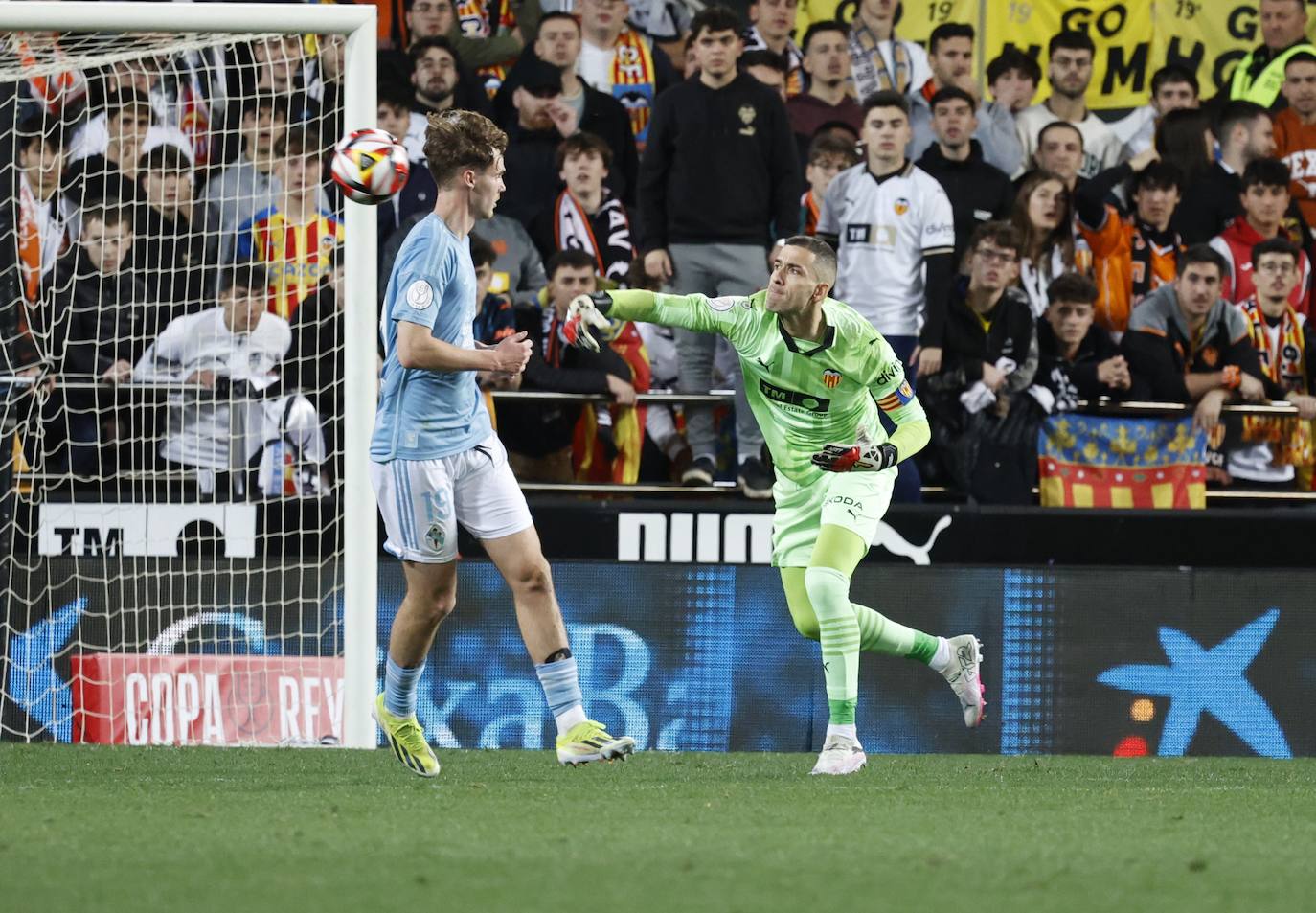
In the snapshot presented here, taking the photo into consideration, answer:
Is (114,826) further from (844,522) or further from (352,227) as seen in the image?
(352,227)

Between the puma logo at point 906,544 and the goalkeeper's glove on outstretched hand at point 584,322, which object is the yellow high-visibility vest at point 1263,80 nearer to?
the puma logo at point 906,544

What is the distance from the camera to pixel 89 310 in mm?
9648

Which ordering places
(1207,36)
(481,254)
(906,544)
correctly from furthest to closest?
(1207,36)
(481,254)
(906,544)

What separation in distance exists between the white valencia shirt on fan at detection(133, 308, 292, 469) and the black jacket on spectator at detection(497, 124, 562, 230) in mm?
1924

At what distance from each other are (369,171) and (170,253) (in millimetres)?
2999

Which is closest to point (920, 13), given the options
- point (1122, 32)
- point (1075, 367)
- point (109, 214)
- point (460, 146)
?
point (1122, 32)

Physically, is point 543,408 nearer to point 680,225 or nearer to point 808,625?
point 680,225

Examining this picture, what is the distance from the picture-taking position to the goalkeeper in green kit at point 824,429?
284 inches

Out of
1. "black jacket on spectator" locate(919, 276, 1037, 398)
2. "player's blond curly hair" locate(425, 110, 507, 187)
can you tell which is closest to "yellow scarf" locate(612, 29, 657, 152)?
"black jacket on spectator" locate(919, 276, 1037, 398)

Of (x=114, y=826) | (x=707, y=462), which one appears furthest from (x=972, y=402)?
(x=114, y=826)

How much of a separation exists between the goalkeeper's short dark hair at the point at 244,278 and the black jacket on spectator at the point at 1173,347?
16.0 feet

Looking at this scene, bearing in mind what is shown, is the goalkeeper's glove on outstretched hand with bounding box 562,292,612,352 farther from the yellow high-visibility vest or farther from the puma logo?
the yellow high-visibility vest

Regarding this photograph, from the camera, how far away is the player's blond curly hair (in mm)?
6688

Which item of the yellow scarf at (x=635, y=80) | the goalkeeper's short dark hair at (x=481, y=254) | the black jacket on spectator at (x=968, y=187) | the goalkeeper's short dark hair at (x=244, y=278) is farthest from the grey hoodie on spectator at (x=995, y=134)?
the goalkeeper's short dark hair at (x=244, y=278)
